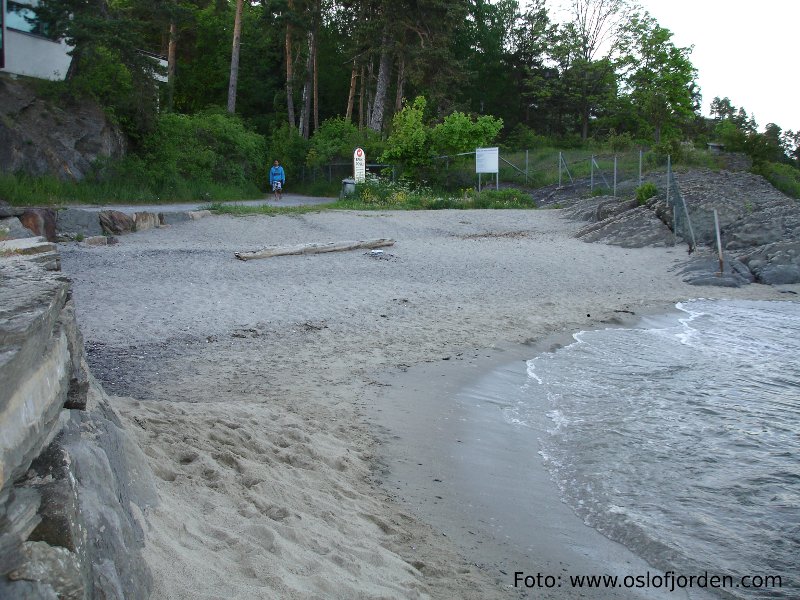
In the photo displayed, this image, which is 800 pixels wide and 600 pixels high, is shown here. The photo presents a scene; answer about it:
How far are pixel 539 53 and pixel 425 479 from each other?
186 feet

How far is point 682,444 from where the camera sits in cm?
637

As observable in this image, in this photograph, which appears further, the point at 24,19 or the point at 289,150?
the point at 289,150

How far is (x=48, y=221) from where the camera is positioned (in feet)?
50.4

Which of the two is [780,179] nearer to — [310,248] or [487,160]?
[487,160]

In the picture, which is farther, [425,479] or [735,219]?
[735,219]

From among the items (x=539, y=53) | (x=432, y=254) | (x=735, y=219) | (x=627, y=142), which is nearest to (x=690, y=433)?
(x=432, y=254)

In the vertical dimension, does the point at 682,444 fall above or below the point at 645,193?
below

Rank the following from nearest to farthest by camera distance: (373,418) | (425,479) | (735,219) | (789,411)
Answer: (425,479)
(373,418)
(789,411)
(735,219)

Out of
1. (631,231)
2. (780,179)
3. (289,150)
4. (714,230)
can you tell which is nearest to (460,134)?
(289,150)

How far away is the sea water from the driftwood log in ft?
22.4

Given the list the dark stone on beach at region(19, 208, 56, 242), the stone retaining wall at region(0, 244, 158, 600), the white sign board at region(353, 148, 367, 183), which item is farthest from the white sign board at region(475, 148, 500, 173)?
the stone retaining wall at region(0, 244, 158, 600)

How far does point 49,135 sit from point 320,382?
2178 cm

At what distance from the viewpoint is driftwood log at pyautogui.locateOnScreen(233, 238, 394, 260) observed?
48.6 ft

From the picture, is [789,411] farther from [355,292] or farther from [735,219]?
[735,219]
